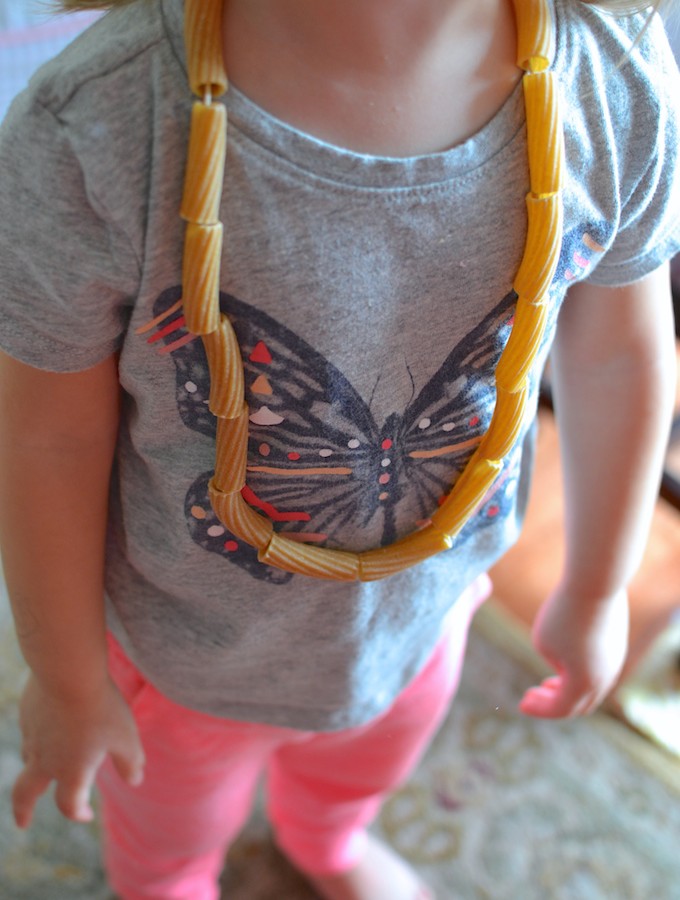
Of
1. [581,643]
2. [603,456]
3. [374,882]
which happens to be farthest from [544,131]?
[374,882]

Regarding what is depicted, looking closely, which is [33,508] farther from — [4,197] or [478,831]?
[478,831]

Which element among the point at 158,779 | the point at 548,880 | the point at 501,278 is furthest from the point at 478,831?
the point at 501,278

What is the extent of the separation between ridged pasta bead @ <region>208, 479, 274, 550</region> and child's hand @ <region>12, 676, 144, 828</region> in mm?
157

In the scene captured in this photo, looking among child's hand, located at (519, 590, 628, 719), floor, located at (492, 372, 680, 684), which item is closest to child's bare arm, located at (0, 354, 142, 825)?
child's hand, located at (519, 590, 628, 719)

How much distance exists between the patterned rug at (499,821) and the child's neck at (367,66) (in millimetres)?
796

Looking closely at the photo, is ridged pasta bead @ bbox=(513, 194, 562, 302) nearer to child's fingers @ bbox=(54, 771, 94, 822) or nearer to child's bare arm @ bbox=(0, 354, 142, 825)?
child's bare arm @ bbox=(0, 354, 142, 825)

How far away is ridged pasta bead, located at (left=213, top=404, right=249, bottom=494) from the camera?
1.47 ft

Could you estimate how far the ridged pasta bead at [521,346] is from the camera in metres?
0.45

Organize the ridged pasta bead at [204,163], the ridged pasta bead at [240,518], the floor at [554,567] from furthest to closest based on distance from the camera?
the floor at [554,567] < the ridged pasta bead at [240,518] < the ridged pasta bead at [204,163]

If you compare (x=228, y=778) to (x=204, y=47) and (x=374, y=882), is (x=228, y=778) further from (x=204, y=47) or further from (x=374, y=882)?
(x=204, y=47)

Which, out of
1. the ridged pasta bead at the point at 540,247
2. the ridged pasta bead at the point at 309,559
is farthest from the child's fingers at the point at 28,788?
the ridged pasta bead at the point at 540,247

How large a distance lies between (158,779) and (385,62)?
52 centimetres

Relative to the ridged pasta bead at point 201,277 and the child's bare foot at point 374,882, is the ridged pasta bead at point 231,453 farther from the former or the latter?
the child's bare foot at point 374,882

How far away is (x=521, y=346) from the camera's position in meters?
0.46
